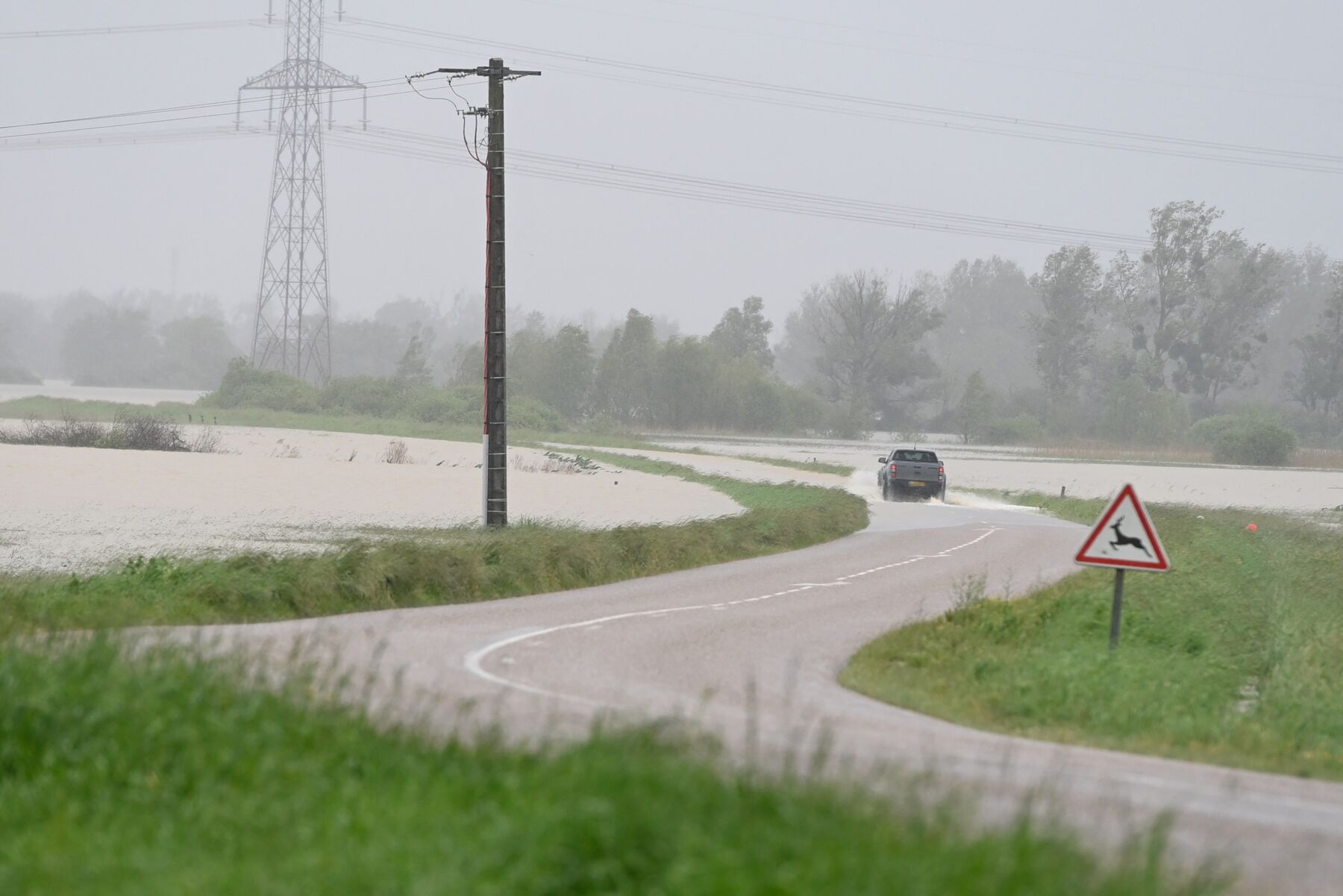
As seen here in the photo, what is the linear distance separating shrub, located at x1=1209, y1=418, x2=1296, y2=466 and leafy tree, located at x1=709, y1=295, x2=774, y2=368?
51.2m

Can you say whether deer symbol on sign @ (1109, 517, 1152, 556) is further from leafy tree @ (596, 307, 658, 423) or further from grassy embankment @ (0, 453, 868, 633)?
leafy tree @ (596, 307, 658, 423)

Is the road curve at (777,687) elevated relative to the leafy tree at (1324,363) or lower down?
lower down

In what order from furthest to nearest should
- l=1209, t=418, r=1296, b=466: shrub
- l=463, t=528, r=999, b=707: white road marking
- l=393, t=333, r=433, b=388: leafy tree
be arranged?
l=393, t=333, r=433, b=388: leafy tree < l=1209, t=418, r=1296, b=466: shrub < l=463, t=528, r=999, b=707: white road marking

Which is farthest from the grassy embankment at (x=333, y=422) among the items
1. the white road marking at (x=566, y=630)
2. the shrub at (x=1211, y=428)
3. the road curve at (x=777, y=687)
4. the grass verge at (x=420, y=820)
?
the grass verge at (x=420, y=820)

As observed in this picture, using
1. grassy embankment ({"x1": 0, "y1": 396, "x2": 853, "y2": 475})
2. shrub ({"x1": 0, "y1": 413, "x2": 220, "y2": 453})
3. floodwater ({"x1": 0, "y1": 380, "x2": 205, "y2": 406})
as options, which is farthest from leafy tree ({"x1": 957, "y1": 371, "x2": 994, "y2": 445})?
shrub ({"x1": 0, "y1": 413, "x2": 220, "y2": 453})

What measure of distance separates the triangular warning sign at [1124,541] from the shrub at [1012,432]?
399ft

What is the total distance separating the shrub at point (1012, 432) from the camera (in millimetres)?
135375

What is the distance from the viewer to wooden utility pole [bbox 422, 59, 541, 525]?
29328mm

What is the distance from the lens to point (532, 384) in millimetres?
129875

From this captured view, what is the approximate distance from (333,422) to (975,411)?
63.1 m

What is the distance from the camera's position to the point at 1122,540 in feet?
52.9

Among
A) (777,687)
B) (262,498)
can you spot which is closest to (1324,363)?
(262,498)

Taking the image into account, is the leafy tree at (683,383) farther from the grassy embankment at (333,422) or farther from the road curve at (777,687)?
the road curve at (777,687)

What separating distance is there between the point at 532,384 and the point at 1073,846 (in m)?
125
